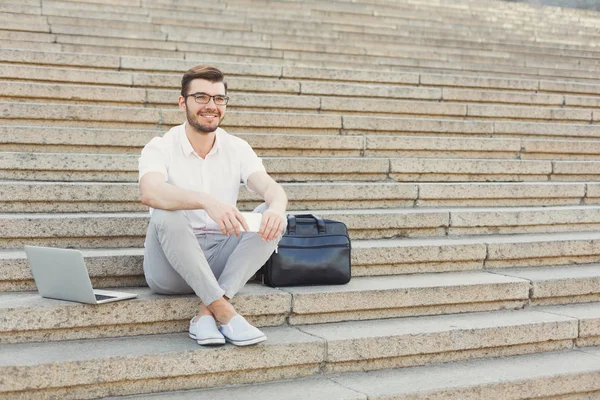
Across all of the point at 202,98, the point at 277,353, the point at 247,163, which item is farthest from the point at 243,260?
the point at 202,98

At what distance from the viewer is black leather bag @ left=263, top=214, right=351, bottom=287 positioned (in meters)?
3.82

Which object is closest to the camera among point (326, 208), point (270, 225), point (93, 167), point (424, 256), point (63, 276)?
point (63, 276)

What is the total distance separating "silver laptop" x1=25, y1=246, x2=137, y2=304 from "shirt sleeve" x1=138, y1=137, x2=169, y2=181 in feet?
1.84

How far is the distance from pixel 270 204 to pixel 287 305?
549 mm

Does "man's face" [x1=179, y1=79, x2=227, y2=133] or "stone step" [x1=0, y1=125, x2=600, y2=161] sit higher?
"man's face" [x1=179, y1=79, x2=227, y2=133]

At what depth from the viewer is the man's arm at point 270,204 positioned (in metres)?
3.37

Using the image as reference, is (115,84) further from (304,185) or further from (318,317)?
(318,317)

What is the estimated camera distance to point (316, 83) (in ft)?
21.1

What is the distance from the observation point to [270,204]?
354 cm

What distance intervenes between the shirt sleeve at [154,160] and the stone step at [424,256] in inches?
20.5

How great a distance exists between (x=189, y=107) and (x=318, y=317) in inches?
49.6

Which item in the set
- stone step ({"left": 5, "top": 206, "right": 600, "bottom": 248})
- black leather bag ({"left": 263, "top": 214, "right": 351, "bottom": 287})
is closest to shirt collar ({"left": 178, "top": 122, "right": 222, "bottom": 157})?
black leather bag ({"left": 263, "top": 214, "right": 351, "bottom": 287})

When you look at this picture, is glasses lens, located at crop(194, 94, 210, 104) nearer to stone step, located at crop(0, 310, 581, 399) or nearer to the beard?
the beard

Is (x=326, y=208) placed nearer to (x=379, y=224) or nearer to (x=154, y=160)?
A: (x=379, y=224)
